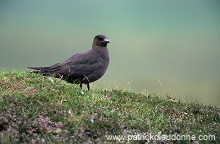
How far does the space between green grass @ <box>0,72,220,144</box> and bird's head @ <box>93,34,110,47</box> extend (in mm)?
2212

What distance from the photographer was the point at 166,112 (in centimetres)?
777

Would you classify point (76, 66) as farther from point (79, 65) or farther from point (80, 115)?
point (80, 115)

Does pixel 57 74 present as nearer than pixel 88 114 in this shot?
No

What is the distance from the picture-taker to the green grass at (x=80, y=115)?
5.24m

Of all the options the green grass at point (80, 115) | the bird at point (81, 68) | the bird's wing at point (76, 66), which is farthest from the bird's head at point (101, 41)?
the green grass at point (80, 115)

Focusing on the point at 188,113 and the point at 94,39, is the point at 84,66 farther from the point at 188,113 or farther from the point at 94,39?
the point at 188,113

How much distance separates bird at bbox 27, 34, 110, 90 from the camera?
30.9ft

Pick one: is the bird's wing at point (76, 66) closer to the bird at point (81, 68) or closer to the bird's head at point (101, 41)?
the bird at point (81, 68)

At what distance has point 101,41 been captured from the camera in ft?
33.9

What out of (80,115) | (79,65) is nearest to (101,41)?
(79,65)

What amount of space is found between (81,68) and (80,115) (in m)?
3.70

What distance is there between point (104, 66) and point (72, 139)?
5.07 metres

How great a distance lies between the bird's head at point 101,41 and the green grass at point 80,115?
7.26 ft

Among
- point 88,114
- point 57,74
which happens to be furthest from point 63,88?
point 88,114
